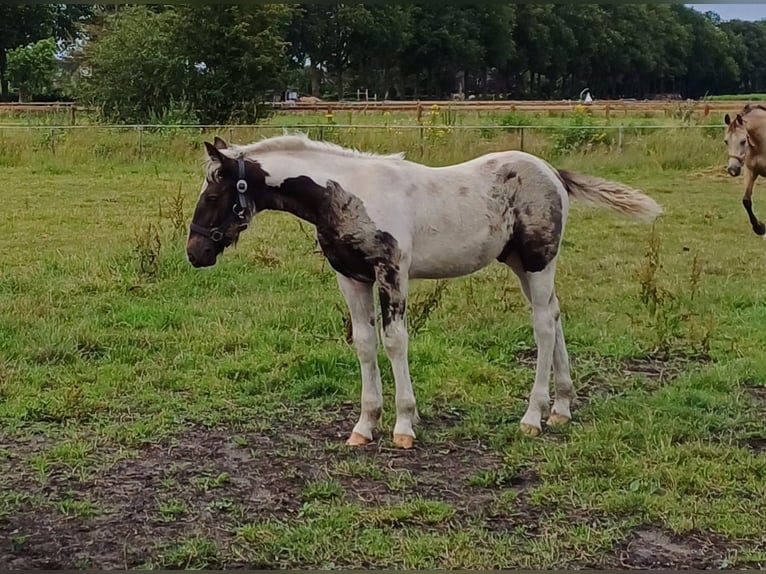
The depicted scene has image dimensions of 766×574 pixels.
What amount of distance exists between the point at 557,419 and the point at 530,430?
0.27 meters

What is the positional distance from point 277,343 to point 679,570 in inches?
141

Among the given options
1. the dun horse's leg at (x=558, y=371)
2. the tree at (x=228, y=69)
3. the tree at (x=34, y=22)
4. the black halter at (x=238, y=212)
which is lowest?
the dun horse's leg at (x=558, y=371)

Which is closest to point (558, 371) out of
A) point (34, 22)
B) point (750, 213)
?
point (34, 22)

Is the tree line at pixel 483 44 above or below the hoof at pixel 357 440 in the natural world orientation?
above

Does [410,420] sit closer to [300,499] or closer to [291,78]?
[300,499]

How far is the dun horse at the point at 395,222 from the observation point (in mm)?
4488

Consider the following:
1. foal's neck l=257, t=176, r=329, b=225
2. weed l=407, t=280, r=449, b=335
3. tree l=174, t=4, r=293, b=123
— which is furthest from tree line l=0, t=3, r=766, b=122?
weed l=407, t=280, r=449, b=335

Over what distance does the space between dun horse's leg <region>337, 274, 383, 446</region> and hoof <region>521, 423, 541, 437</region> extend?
756 millimetres

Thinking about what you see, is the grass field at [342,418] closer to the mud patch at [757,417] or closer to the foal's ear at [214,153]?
the mud patch at [757,417]

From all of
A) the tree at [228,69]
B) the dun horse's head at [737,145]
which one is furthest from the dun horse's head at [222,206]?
the tree at [228,69]

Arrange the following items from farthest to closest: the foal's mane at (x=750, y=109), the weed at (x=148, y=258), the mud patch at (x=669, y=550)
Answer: the foal's mane at (x=750, y=109)
the weed at (x=148, y=258)
the mud patch at (x=669, y=550)

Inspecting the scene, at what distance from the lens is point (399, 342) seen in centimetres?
467

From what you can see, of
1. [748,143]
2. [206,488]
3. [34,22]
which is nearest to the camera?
[34,22]

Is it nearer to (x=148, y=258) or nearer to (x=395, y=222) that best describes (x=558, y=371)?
(x=395, y=222)
